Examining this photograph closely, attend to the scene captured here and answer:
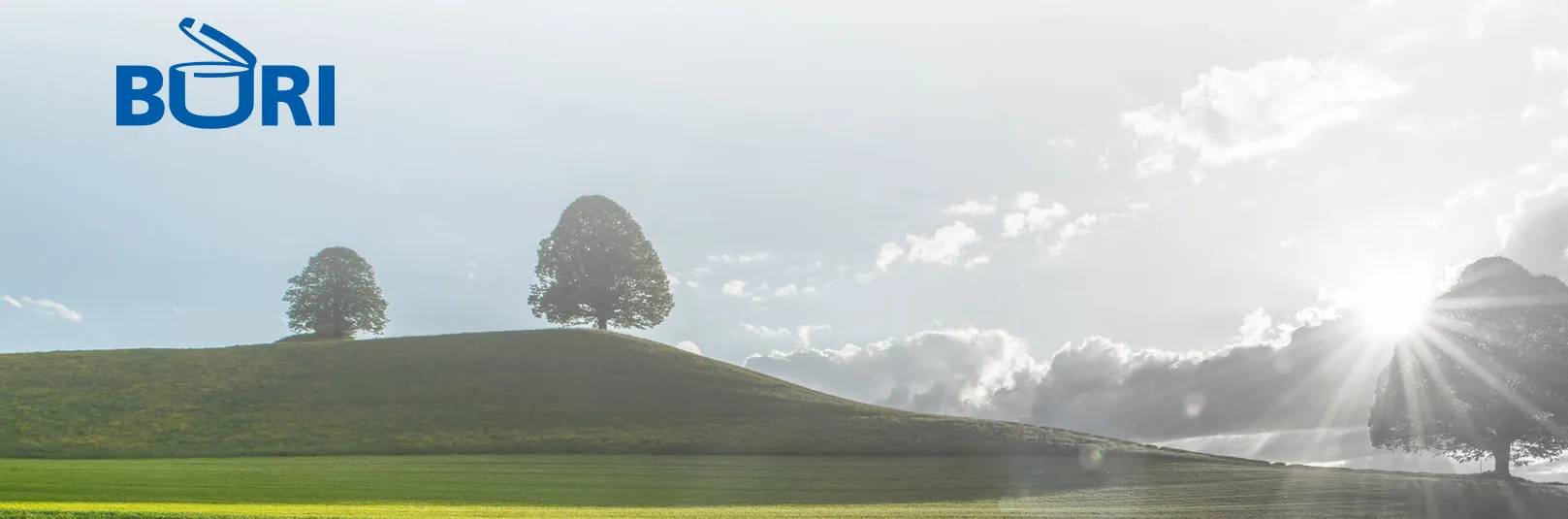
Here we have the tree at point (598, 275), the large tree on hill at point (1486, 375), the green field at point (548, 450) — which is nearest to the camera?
the green field at point (548, 450)

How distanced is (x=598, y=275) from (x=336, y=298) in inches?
1065

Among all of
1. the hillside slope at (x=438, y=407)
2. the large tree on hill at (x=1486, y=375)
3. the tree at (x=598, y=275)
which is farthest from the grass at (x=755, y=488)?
the tree at (x=598, y=275)

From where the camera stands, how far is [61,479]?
38.8 meters

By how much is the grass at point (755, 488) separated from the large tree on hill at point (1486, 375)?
6816 millimetres

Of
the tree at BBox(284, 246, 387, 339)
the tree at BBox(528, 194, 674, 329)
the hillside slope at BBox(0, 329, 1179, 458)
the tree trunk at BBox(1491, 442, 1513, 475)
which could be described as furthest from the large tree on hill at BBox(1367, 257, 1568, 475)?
the tree at BBox(284, 246, 387, 339)

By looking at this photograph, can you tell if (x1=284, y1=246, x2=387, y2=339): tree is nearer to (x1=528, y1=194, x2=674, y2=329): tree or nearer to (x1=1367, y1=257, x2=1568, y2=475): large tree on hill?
(x1=528, y1=194, x2=674, y2=329): tree

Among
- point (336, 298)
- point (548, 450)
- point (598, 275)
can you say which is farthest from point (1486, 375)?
point (336, 298)

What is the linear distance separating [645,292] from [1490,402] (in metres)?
61.2

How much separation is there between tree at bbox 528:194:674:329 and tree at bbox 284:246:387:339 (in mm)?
17694

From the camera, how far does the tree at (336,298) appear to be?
313 ft

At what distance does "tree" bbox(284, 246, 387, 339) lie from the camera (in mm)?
95250

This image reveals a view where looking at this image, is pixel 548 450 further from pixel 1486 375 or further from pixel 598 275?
pixel 1486 375

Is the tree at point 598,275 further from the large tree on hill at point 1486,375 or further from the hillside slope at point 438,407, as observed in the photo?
the large tree on hill at point 1486,375

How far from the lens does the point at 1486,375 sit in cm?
5153
